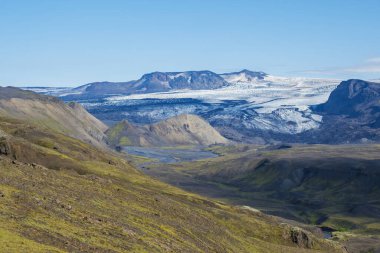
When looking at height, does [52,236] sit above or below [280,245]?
above

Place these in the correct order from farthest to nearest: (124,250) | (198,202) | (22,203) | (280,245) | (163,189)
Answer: (163,189), (198,202), (280,245), (22,203), (124,250)

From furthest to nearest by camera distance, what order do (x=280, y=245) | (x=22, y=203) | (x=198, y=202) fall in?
→ (x=198, y=202) < (x=280, y=245) < (x=22, y=203)

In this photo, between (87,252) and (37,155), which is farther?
(37,155)

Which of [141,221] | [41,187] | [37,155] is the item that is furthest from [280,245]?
[37,155]

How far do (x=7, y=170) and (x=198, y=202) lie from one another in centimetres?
6390

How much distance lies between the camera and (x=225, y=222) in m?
116

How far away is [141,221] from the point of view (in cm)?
8394

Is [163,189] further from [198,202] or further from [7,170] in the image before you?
[7,170]

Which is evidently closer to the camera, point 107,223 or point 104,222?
point 107,223

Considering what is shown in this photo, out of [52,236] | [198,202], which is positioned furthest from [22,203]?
[198,202]

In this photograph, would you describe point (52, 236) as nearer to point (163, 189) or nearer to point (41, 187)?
point (41, 187)

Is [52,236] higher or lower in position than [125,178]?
higher

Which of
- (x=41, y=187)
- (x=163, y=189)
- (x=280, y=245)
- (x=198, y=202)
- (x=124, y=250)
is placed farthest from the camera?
(x=163, y=189)

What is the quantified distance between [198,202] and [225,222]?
86.9ft
